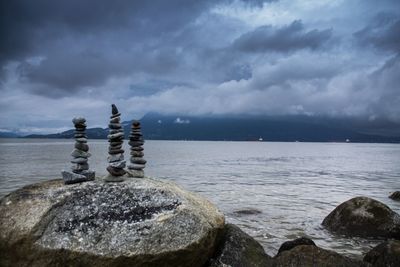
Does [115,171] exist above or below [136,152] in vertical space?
below

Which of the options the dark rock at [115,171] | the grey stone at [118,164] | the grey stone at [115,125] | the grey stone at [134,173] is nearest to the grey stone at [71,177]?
the dark rock at [115,171]

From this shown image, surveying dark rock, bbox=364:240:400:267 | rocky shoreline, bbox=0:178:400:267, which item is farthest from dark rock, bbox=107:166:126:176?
dark rock, bbox=364:240:400:267

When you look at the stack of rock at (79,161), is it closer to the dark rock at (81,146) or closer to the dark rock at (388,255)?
the dark rock at (81,146)

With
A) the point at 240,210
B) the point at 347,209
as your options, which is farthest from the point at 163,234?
the point at 240,210

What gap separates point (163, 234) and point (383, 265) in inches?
255

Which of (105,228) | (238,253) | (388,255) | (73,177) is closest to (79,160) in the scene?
(73,177)

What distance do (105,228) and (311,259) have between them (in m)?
5.83

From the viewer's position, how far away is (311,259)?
11.3 meters

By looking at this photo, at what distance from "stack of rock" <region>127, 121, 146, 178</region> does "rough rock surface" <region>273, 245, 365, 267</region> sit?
5.73m

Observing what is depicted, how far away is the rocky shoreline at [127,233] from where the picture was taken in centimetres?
1066

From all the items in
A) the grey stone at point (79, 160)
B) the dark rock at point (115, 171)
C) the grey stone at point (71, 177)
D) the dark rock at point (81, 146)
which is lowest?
the grey stone at point (71, 177)

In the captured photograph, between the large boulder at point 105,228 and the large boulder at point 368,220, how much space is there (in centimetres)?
1021

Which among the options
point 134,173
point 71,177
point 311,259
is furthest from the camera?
point 134,173

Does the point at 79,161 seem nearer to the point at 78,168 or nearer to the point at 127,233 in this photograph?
the point at 78,168
